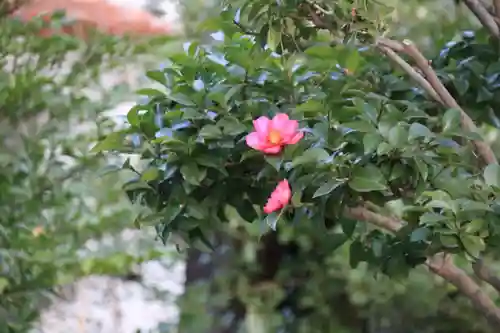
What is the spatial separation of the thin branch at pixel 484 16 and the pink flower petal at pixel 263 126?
305 millimetres

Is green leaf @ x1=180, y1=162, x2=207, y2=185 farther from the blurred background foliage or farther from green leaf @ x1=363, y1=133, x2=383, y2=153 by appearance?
the blurred background foliage

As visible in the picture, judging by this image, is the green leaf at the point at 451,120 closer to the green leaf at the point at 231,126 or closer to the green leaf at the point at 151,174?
the green leaf at the point at 231,126

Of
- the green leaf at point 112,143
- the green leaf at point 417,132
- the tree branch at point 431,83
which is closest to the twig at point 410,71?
the tree branch at point 431,83

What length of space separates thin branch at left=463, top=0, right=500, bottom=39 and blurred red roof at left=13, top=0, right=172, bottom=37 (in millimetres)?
826

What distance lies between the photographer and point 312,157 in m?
0.63

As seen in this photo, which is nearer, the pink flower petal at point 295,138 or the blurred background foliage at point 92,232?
the pink flower petal at point 295,138

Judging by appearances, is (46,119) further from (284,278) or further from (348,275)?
(348,275)

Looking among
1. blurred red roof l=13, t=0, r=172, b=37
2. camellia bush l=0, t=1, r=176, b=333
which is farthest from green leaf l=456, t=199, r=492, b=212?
blurred red roof l=13, t=0, r=172, b=37

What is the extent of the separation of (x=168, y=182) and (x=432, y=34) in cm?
51

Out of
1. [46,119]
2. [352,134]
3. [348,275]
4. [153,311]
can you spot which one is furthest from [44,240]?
[352,134]

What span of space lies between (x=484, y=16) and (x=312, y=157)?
0.32 metres

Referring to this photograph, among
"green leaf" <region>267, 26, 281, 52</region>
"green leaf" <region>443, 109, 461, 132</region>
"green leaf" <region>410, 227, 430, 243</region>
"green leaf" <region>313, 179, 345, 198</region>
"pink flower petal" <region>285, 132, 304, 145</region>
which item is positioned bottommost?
"green leaf" <region>410, 227, 430, 243</region>

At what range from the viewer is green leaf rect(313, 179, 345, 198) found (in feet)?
1.99

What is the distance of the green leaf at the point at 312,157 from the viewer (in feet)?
2.06
